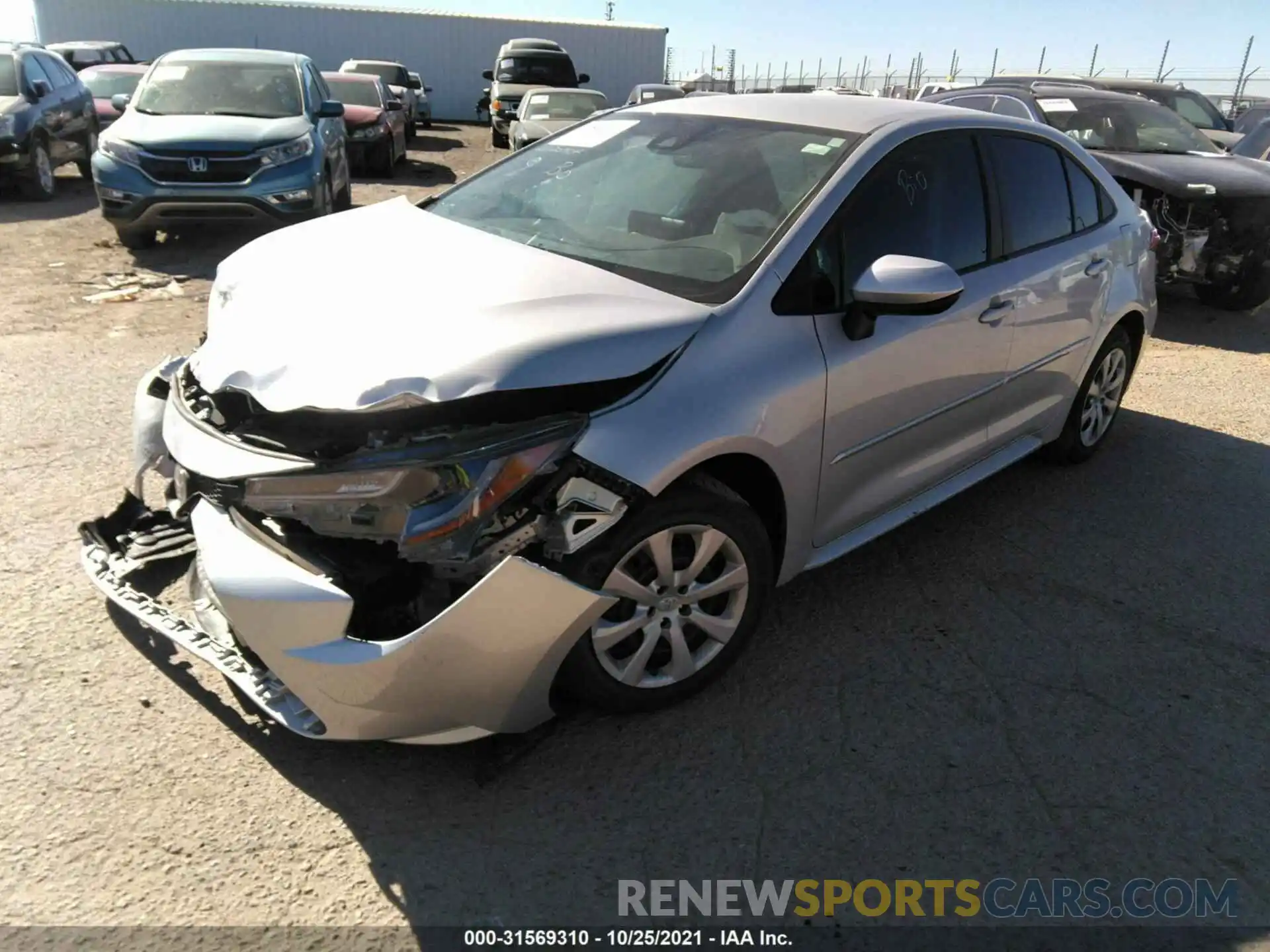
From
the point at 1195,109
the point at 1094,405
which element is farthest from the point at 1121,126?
the point at 1195,109

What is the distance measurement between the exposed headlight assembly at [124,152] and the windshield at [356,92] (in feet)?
26.5

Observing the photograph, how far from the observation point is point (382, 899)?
224 centimetres

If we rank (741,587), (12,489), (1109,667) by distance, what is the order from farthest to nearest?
(12,489) < (1109,667) < (741,587)

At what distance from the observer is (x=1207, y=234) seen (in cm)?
789

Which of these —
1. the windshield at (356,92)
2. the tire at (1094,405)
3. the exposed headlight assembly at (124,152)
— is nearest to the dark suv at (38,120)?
the exposed headlight assembly at (124,152)

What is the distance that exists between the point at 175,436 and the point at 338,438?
598 millimetres

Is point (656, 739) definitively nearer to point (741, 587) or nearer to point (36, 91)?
point (741, 587)

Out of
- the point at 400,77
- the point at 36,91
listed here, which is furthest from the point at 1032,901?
the point at 400,77

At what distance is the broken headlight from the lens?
7.66 ft

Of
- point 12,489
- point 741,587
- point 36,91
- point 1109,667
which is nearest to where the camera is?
point 741,587

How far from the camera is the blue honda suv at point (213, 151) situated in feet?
26.3

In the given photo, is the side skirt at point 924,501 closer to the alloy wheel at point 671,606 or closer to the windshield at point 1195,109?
the alloy wheel at point 671,606

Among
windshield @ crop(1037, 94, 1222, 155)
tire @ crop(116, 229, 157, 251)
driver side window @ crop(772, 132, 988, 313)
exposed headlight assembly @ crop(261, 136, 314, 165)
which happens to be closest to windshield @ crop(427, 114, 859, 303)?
driver side window @ crop(772, 132, 988, 313)

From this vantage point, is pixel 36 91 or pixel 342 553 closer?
pixel 342 553
